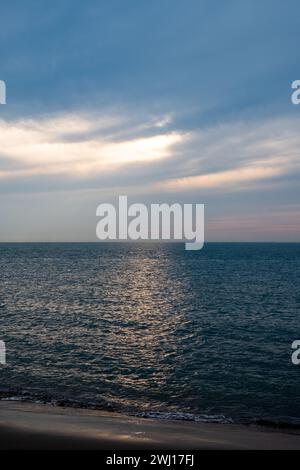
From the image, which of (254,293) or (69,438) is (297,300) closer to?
(254,293)

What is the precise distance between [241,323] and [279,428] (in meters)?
21.6

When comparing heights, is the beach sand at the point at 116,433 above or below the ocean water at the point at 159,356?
above

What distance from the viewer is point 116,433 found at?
13.0m

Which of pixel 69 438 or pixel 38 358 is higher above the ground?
pixel 69 438

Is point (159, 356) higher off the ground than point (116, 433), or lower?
lower

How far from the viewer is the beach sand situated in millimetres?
11781

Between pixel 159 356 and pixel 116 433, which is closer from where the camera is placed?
pixel 116 433

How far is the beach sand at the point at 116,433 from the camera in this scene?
11.8m

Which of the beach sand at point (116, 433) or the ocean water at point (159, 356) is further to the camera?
the ocean water at point (159, 356)

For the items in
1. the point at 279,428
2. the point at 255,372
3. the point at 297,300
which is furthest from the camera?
the point at 297,300

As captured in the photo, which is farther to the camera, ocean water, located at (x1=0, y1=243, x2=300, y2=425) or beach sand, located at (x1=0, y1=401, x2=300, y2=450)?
ocean water, located at (x1=0, y1=243, x2=300, y2=425)

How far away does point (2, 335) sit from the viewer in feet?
105

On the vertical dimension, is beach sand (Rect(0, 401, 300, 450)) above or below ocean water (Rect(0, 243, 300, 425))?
above
